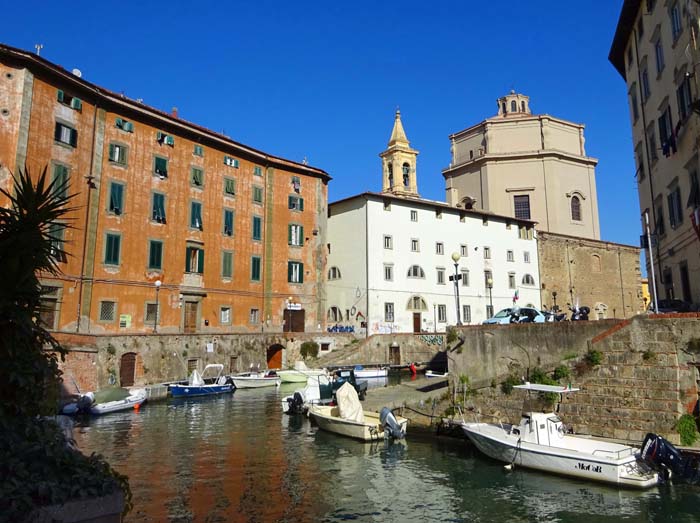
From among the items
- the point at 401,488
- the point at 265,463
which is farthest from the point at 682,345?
the point at 265,463

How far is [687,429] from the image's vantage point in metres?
13.9

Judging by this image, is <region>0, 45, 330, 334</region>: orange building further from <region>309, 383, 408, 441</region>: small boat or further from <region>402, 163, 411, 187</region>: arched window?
<region>402, 163, 411, 187</region>: arched window

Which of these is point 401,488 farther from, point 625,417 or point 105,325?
point 105,325

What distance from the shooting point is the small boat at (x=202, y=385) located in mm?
29906

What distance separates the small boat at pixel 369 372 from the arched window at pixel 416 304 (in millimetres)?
7955

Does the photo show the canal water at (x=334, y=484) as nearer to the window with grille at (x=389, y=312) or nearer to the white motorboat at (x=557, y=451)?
the white motorboat at (x=557, y=451)

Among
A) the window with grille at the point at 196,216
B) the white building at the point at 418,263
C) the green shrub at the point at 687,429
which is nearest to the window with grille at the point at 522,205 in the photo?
the white building at the point at 418,263

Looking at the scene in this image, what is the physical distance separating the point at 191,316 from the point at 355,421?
2102 cm

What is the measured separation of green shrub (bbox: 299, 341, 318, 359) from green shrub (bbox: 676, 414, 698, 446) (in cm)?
2920

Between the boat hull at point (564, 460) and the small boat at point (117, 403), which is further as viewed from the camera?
the small boat at point (117, 403)

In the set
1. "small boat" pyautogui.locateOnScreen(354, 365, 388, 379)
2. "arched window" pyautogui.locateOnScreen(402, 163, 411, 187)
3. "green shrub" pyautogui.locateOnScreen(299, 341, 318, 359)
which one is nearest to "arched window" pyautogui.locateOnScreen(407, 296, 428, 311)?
"small boat" pyautogui.locateOnScreen(354, 365, 388, 379)

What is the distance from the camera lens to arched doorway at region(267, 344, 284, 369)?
132ft

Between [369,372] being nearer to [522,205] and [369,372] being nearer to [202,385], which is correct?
[202,385]

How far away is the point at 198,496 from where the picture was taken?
1245 centimetres
